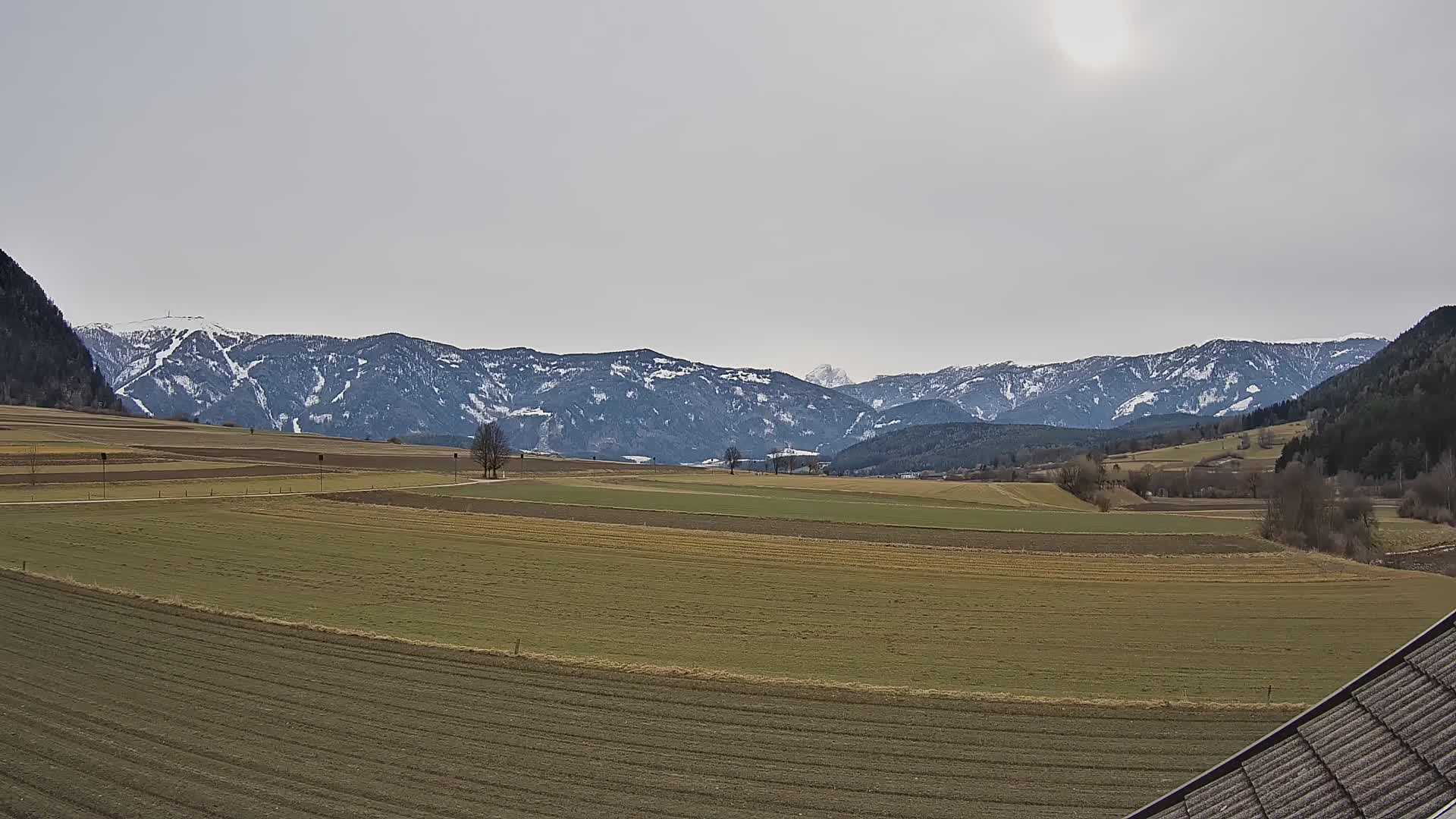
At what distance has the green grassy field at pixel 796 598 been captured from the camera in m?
26.4

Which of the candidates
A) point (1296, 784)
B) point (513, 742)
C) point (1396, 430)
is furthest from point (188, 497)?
point (1396, 430)

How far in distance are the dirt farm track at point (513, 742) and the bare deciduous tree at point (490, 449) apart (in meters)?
93.8

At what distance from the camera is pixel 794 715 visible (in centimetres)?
2114

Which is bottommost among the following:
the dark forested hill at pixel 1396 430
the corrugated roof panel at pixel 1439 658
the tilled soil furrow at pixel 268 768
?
the tilled soil furrow at pixel 268 768

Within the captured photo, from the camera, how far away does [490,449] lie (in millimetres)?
120938

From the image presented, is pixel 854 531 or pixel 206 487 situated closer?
pixel 854 531

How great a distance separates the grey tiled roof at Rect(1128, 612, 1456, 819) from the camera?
6.57 m

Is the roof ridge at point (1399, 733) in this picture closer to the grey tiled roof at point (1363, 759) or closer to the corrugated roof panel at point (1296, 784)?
the grey tiled roof at point (1363, 759)

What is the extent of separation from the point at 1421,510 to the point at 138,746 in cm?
12107

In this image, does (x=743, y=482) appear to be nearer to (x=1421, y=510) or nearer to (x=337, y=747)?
(x=1421, y=510)

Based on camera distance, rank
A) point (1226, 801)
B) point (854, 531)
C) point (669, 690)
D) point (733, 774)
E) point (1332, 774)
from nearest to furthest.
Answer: point (1332, 774) → point (1226, 801) → point (733, 774) → point (669, 690) → point (854, 531)

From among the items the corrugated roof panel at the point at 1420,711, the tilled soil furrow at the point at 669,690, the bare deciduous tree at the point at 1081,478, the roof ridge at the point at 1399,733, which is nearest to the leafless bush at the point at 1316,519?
the bare deciduous tree at the point at 1081,478

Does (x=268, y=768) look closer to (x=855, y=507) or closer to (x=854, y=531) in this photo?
(x=854, y=531)

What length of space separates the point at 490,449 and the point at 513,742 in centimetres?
10573
